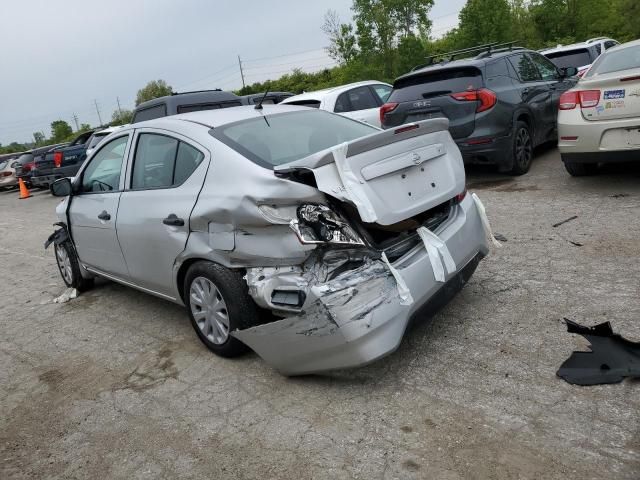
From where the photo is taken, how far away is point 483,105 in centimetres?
727

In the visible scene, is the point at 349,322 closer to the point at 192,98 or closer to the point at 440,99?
the point at 440,99

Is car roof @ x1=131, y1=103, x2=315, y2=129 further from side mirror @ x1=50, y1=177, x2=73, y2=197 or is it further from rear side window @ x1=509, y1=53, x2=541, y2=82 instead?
rear side window @ x1=509, y1=53, x2=541, y2=82

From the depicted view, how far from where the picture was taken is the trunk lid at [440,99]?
7.35 meters

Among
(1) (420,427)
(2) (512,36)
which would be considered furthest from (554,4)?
(1) (420,427)

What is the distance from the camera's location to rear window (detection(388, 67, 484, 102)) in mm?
7371

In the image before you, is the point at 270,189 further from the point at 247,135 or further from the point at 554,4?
the point at 554,4

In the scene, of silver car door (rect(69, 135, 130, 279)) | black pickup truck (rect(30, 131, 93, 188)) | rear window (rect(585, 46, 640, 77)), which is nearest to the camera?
silver car door (rect(69, 135, 130, 279))

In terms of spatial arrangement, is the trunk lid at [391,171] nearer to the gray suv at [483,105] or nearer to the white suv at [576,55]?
the gray suv at [483,105]

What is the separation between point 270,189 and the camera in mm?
3217

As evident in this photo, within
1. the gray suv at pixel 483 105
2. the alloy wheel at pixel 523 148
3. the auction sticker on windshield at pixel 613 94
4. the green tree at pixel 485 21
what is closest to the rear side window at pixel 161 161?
the gray suv at pixel 483 105

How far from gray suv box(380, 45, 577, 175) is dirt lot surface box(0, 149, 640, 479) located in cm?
243

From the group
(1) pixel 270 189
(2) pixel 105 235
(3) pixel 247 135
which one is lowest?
(2) pixel 105 235

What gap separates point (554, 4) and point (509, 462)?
72.6 ft

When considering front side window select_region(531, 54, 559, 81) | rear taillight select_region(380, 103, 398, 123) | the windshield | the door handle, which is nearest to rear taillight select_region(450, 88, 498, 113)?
rear taillight select_region(380, 103, 398, 123)
